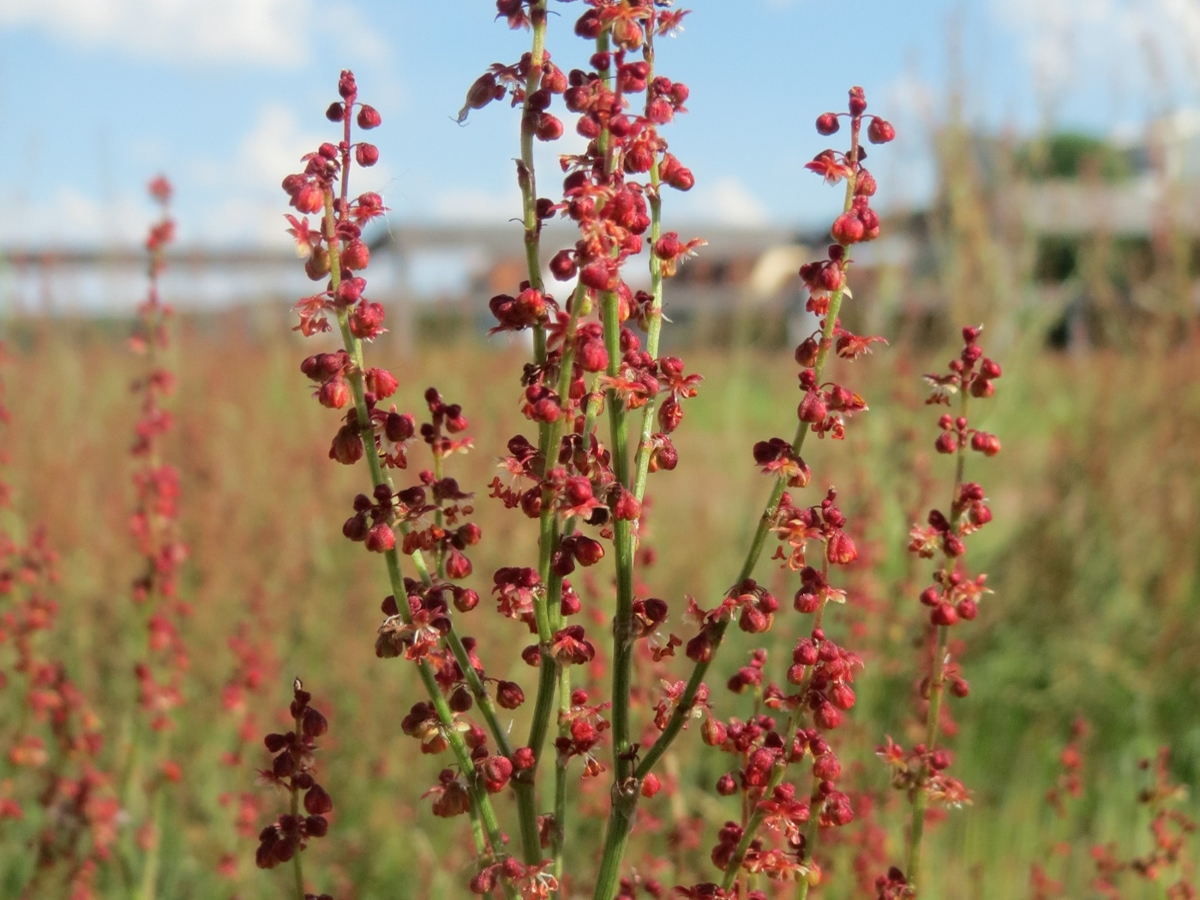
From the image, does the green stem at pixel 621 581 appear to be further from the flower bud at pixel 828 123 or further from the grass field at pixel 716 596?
the grass field at pixel 716 596

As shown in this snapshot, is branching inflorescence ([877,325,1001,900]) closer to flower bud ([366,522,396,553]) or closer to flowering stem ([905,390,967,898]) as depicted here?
flowering stem ([905,390,967,898])

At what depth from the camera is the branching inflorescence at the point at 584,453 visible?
104 centimetres

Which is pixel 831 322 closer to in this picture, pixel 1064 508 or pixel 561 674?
pixel 561 674

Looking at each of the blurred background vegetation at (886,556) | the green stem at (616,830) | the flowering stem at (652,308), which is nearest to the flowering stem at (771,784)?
the green stem at (616,830)

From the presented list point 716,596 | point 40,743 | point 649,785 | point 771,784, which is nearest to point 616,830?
point 649,785

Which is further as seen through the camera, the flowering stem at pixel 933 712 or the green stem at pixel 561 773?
the flowering stem at pixel 933 712

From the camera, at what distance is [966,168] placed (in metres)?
5.12

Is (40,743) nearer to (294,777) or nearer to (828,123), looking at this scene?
(294,777)

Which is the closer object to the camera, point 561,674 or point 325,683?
point 561,674

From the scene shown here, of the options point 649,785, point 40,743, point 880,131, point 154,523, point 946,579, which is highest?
point 880,131

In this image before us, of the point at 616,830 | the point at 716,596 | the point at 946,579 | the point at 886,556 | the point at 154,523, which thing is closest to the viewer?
the point at 616,830

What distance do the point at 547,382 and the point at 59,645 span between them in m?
3.84

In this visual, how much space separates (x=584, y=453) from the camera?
1.09 metres

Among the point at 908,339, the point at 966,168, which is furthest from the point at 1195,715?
the point at 966,168
